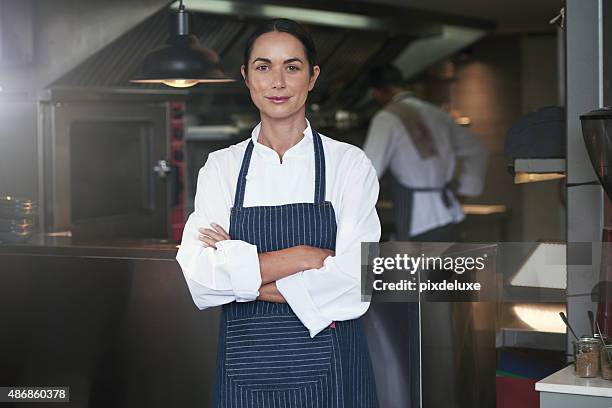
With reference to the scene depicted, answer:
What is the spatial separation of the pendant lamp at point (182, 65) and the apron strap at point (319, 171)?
1.15 metres

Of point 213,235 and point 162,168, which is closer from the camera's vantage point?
point 213,235

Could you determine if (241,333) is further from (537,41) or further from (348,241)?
(537,41)

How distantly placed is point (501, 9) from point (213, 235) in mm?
5220

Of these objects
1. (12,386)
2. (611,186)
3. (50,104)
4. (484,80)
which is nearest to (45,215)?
(50,104)

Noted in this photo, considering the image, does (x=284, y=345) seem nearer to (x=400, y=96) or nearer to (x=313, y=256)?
(x=313, y=256)

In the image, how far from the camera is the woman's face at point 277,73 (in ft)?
8.18

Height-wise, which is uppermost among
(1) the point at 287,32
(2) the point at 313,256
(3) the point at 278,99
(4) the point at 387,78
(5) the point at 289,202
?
(4) the point at 387,78

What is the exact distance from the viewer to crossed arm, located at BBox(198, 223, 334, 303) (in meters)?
2.46

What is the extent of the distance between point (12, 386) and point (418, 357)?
1.51 meters

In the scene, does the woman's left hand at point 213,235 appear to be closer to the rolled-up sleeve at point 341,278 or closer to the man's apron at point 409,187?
the rolled-up sleeve at point 341,278

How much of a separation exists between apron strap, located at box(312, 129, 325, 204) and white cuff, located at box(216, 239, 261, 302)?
→ 20cm

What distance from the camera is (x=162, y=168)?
5.14m

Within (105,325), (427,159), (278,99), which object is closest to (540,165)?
(278,99)

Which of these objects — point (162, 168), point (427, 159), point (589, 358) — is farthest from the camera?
point (427, 159)
